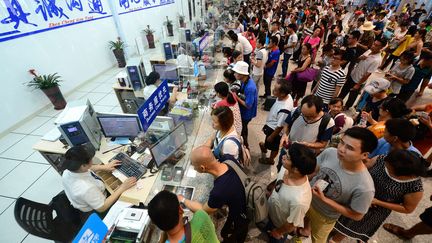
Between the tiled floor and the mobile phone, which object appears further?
the tiled floor

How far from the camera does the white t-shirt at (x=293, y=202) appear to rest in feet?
4.59

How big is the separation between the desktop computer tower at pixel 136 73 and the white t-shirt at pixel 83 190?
2.26 metres

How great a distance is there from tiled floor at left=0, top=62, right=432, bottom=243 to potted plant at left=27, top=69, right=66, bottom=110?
10.9 inches

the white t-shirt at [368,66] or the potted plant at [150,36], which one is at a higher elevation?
the white t-shirt at [368,66]

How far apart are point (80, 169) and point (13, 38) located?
4228mm

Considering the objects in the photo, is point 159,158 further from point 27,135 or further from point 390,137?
point 27,135

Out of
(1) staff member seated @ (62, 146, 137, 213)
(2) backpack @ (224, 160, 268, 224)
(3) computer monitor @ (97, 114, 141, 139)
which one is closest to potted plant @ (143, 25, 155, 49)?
(3) computer monitor @ (97, 114, 141, 139)

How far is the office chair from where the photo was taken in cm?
169

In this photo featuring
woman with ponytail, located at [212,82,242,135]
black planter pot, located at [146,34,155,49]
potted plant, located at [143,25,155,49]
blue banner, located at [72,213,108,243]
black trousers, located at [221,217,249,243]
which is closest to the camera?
blue banner, located at [72,213,108,243]

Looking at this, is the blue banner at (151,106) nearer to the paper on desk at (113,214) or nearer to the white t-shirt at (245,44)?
the paper on desk at (113,214)

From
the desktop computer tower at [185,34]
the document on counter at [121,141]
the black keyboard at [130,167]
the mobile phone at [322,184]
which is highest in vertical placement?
the desktop computer tower at [185,34]

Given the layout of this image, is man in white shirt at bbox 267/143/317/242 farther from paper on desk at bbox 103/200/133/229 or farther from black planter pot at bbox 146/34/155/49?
black planter pot at bbox 146/34/155/49

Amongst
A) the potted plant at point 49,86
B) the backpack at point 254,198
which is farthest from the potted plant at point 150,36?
the backpack at point 254,198

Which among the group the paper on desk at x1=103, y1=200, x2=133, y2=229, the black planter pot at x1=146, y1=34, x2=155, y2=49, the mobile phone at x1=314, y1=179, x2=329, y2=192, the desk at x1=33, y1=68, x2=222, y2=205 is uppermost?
the mobile phone at x1=314, y1=179, x2=329, y2=192
